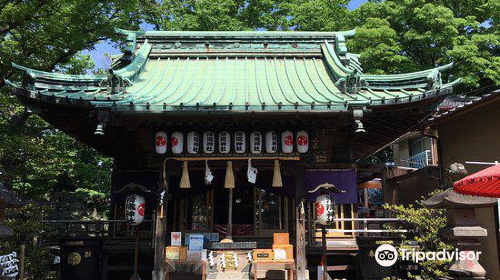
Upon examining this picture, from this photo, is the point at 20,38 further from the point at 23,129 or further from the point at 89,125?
the point at 89,125

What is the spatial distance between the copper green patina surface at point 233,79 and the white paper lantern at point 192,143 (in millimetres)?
943

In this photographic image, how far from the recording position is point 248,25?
27.8 metres

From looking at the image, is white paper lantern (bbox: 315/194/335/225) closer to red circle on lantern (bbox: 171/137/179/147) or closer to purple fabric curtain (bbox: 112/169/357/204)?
purple fabric curtain (bbox: 112/169/357/204)

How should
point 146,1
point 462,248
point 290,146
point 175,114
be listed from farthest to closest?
1. point 146,1
2. point 290,146
3. point 175,114
4. point 462,248

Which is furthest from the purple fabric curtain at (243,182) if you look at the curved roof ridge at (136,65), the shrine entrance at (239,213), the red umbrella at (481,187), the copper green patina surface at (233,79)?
the red umbrella at (481,187)

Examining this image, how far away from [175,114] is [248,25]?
2000 centimetres

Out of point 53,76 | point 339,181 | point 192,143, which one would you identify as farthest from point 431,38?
point 53,76

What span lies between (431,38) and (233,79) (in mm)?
15617

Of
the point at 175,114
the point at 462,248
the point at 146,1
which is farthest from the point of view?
the point at 146,1

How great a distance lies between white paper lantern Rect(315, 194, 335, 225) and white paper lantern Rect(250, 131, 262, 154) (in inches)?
82.5

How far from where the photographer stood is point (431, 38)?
22.4 m

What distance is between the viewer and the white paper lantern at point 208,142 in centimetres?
1023

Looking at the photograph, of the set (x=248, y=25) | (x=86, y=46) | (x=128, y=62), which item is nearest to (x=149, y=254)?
(x=128, y=62)

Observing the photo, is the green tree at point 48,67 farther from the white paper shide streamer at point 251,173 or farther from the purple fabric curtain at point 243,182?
the white paper shide streamer at point 251,173
